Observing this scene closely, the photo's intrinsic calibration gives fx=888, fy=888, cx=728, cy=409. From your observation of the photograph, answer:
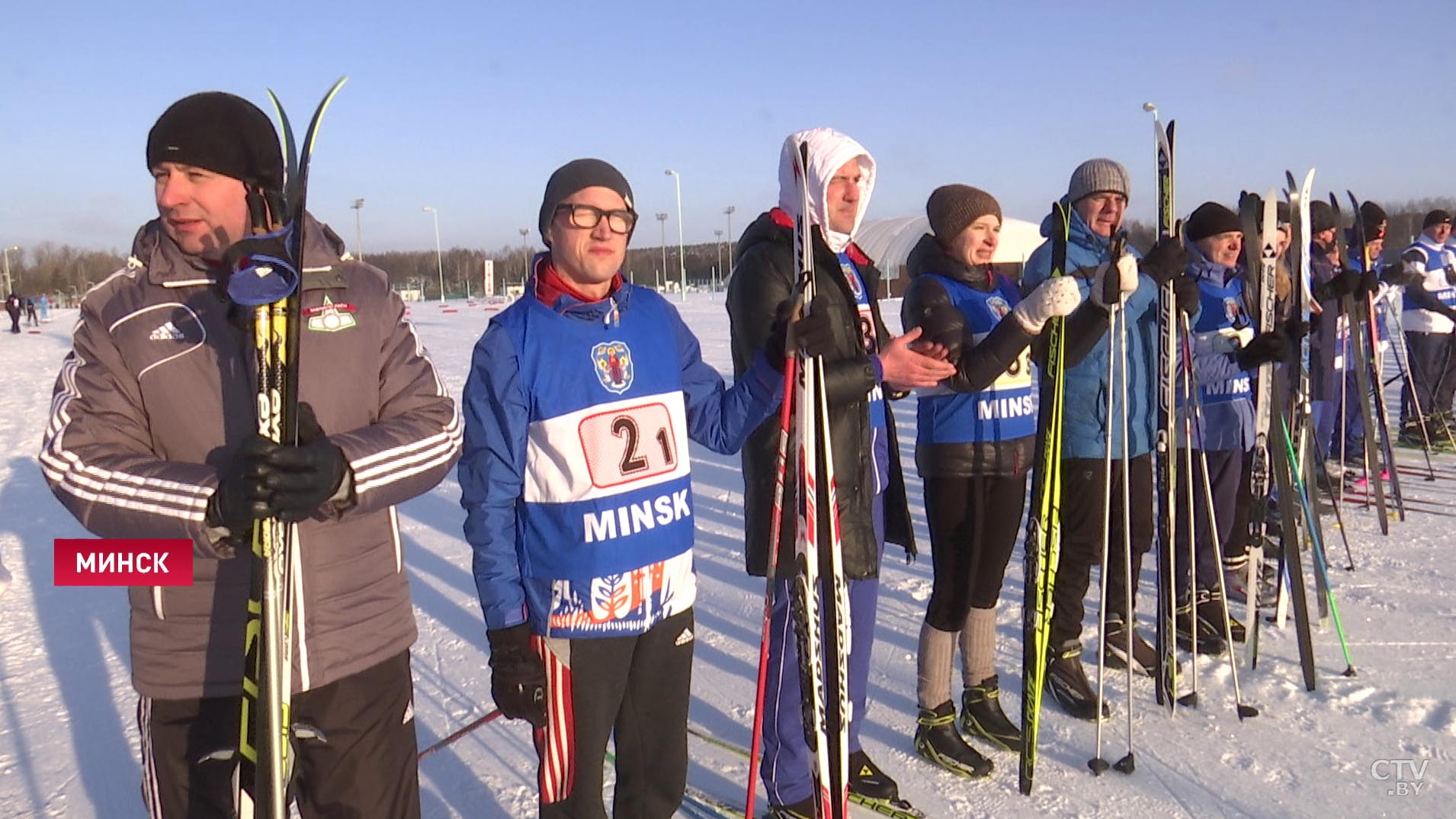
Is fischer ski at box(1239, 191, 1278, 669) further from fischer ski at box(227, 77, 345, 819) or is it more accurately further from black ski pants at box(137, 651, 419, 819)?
fischer ski at box(227, 77, 345, 819)

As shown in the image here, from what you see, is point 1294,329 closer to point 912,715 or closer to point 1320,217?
point 912,715

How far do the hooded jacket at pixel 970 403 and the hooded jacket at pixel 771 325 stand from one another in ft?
1.61

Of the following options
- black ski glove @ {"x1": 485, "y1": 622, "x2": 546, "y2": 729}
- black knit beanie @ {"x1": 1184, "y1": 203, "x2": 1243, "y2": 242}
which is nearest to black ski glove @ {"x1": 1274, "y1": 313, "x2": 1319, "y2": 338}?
black knit beanie @ {"x1": 1184, "y1": 203, "x2": 1243, "y2": 242}

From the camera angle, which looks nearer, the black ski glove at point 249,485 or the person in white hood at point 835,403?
the black ski glove at point 249,485

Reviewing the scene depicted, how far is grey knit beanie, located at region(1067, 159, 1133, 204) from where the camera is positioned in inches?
129

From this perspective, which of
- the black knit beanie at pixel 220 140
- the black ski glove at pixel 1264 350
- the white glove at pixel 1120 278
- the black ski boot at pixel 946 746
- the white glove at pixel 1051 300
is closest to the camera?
the black knit beanie at pixel 220 140

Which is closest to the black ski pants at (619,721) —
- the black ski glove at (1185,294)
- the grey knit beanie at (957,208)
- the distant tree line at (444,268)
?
the grey knit beanie at (957,208)

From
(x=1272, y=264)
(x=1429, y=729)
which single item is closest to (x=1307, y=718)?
(x=1429, y=729)

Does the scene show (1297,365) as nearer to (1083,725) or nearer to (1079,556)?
(1079,556)

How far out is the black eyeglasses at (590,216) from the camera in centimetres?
203

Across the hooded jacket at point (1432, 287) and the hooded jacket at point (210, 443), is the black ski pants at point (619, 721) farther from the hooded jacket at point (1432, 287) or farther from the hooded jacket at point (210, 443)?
the hooded jacket at point (1432, 287)

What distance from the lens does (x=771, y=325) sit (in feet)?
8.02

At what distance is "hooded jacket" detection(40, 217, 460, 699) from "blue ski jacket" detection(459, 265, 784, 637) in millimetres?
181

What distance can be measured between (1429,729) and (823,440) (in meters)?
2.56
